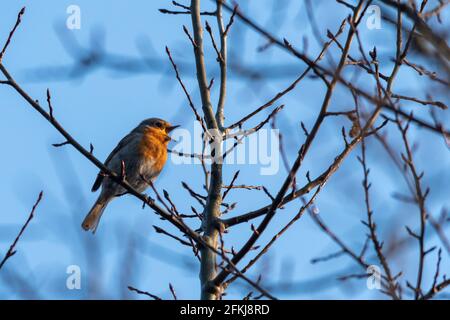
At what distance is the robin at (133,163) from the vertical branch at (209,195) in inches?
100

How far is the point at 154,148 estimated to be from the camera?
8609mm

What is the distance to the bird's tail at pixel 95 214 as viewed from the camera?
26.4 feet

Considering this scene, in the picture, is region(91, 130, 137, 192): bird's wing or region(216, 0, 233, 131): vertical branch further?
region(91, 130, 137, 192): bird's wing

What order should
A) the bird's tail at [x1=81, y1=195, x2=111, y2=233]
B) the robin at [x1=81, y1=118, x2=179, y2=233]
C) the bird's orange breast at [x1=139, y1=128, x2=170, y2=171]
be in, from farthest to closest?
the bird's orange breast at [x1=139, y1=128, x2=170, y2=171] < the robin at [x1=81, y1=118, x2=179, y2=233] < the bird's tail at [x1=81, y1=195, x2=111, y2=233]

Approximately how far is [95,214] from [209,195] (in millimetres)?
3164

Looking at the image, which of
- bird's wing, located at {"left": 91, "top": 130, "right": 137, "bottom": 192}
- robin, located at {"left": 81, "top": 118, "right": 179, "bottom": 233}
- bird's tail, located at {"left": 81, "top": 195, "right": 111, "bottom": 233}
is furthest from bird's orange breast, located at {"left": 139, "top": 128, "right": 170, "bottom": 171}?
bird's tail, located at {"left": 81, "top": 195, "right": 111, "bottom": 233}

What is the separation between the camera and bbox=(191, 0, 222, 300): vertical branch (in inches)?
192

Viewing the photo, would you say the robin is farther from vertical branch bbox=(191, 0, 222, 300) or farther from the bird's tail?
vertical branch bbox=(191, 0, 222, 300)

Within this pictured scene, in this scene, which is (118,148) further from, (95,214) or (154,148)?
(95,214)

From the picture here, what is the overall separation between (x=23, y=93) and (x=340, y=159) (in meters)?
2.33

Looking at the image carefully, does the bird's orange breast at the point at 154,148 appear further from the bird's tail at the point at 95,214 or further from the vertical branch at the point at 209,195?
the vertical branch at the point at 209,195

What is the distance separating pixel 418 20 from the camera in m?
2.50
